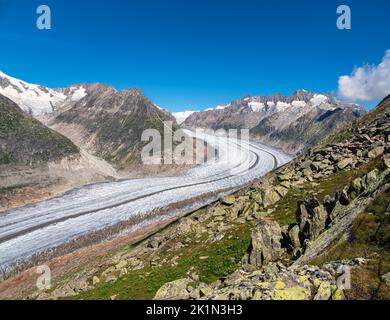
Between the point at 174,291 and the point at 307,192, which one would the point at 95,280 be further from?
the point at 307,192

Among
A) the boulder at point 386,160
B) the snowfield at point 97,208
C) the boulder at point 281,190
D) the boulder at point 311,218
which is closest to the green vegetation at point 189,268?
the boulder at point 311,218

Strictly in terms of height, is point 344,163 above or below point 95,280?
above

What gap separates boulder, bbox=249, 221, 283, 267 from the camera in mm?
23531

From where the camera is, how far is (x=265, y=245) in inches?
958

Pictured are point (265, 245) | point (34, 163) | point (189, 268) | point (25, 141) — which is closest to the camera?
point (265, 245)

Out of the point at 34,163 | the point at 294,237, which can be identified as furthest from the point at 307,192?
the point at 34,163

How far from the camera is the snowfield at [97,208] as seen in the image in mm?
69562

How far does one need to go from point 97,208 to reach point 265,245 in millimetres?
73804

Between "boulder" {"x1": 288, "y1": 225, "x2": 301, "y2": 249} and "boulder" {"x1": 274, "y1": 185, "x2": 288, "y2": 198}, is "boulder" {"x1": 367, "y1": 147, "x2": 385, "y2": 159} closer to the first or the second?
"boulder" {"x1": 274, "y1": 185, "x2": 288, "y2": 198}

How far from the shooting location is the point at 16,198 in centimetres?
9325

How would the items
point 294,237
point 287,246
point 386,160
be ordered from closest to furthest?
point 386,160 → point 294,237 → point 287,246

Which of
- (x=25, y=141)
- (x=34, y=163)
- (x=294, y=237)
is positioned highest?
(x=25, y=141)

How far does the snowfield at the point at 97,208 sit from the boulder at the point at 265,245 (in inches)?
2105

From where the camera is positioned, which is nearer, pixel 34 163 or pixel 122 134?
pixel 34 163
